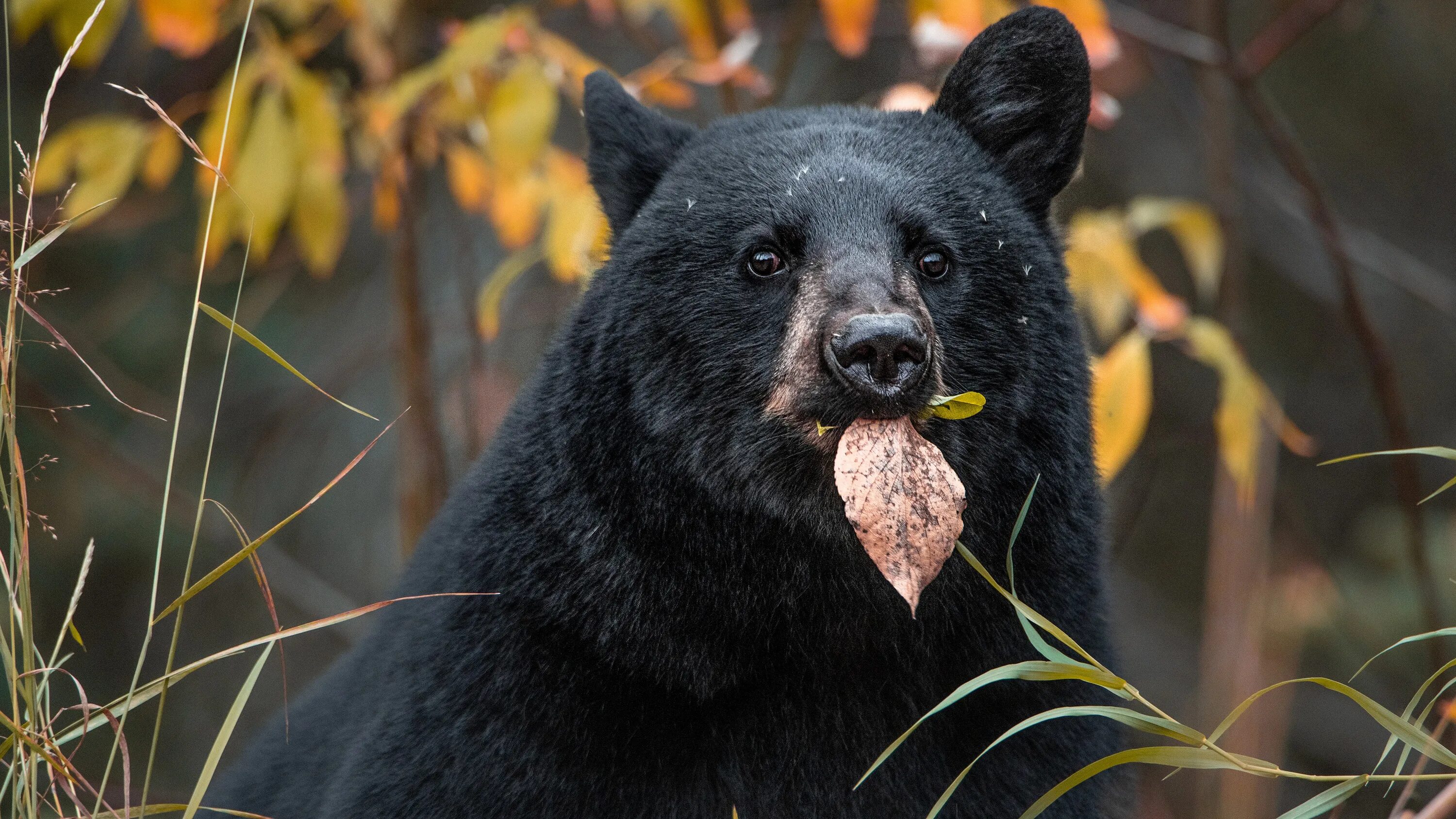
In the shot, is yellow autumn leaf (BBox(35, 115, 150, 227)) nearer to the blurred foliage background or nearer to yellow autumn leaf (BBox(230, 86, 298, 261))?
the blurred foliage background

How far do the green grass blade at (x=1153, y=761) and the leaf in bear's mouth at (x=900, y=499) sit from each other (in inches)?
13.4

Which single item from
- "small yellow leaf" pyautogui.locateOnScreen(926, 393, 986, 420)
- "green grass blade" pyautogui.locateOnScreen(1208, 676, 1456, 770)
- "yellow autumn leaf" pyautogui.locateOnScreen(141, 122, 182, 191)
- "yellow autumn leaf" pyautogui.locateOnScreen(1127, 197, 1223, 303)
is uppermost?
"yellow autumn leaf" pyautogui.locateOnScreen(1127, 197, 1223, 303)

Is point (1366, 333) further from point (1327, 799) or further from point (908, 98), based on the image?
point (1327, 799)

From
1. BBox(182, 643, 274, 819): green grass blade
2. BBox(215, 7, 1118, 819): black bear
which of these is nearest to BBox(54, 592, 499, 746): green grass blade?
BBox(182, 643, 274, 819): green grass blade

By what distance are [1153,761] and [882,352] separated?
699 mm

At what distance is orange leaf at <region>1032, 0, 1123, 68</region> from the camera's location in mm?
3578

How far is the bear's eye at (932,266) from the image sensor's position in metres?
2.48

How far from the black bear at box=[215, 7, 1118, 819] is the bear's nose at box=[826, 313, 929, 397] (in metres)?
0.04

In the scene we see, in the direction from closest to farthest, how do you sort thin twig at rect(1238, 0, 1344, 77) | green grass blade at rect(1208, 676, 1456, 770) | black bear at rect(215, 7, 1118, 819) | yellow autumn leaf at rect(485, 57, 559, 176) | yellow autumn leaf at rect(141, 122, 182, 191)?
1. green grass blade at rect(1208, 676, 1456, 770)
2. black bear at rect(215, 7, 1118, 819)
3. yellow autumn leaf at rect(485, 57, 559, 176)
4. yellow autumn leaf at rect(141, 122, 182, 191)
5. thin twig at rect(1238, 0, 1344, 77)

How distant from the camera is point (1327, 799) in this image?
1.92 metres

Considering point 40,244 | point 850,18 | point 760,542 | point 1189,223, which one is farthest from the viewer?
point 1189,223

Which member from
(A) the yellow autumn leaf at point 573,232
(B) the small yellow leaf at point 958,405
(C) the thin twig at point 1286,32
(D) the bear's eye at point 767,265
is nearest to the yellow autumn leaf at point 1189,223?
(C) the thin twig at point 1286,32

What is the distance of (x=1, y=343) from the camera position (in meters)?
2.10

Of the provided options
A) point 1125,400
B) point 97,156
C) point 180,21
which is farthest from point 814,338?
point 97,156
